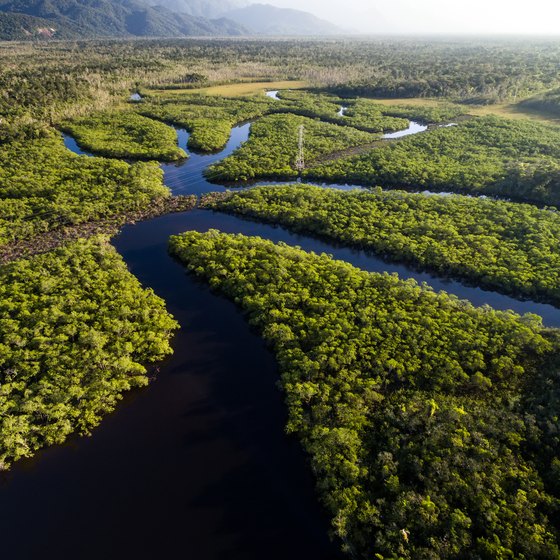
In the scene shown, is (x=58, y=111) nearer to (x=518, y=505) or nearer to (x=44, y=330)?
(x=44, y=330)

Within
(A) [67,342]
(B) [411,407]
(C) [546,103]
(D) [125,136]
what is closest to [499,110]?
(C) [546,103]

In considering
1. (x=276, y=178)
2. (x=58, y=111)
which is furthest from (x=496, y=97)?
(x=58, y=111)

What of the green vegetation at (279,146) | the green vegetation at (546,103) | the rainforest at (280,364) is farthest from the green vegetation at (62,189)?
the green vegetation at (546,103)

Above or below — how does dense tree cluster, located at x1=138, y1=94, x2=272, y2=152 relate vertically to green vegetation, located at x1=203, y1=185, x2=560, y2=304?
above

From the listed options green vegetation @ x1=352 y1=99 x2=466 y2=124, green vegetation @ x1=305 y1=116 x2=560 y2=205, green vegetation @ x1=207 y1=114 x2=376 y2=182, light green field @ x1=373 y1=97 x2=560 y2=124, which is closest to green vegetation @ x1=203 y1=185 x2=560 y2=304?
green vegetation @ x1=305 y1=116 x2=560 y2=205

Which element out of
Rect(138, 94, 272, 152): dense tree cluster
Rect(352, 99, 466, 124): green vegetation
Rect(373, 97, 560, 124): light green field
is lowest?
Rect(138, 94, 272, 152): dense tree cluster

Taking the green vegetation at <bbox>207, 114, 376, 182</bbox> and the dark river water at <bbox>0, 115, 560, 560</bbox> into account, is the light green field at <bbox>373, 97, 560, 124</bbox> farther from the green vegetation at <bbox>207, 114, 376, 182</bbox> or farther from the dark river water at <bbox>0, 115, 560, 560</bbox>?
the dark river water at <bbox>0, 115, 560, 560</bbox>
